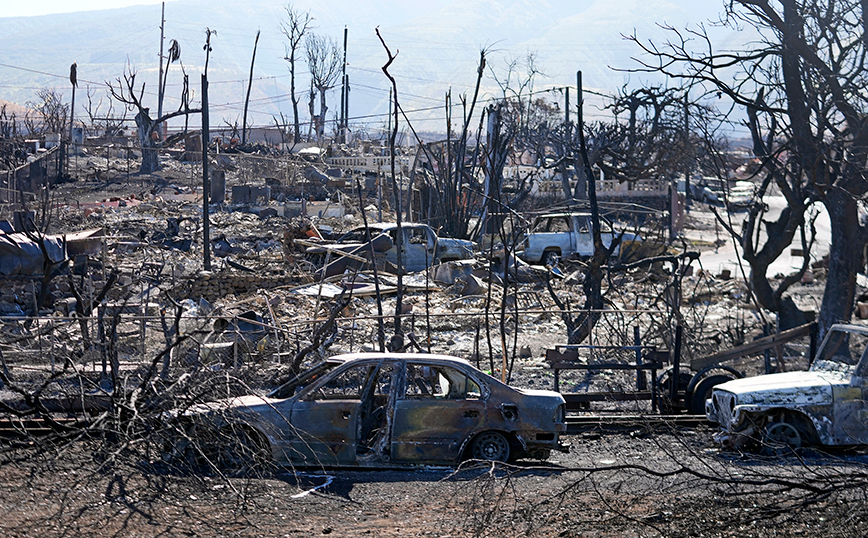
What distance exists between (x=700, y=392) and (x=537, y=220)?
44.0 ft

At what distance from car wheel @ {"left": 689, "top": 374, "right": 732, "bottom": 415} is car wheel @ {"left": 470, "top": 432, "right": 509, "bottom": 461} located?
3733 millimetres

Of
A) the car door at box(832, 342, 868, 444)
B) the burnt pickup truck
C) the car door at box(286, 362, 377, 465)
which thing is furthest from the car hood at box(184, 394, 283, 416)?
the burnt pickup truck

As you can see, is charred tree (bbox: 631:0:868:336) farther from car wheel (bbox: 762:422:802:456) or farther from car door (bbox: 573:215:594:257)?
car door (bbox: 573:215:594:257)

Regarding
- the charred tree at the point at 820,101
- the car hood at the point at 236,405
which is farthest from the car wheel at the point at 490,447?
the charred tree at the point at 820,101

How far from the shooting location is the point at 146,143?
51219 mm

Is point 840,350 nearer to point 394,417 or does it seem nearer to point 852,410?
point 852,410

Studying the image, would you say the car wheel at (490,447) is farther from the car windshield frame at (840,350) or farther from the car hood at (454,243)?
the car hood at (454,243)

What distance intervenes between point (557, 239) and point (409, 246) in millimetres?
4478

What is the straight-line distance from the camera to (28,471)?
740cm

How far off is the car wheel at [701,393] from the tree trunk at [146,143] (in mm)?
39650

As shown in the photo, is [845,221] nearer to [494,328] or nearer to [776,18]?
[776,18]

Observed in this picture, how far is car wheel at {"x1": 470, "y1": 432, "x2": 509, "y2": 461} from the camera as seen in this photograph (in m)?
8.84

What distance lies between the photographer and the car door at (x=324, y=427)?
8.55 m

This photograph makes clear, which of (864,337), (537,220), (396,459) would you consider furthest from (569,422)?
(537,220)
